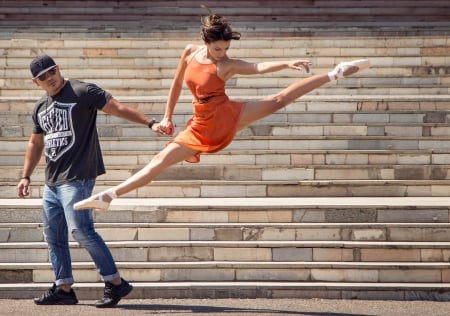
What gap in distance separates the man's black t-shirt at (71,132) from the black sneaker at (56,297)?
32.2 inches

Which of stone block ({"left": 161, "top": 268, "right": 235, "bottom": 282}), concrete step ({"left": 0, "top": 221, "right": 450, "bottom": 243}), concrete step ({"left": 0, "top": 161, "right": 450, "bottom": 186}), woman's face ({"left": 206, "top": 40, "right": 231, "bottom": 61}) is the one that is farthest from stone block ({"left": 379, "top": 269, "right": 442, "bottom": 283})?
woman's face ({"left": 206, "top": 40, "right": 231, "bottom": 61})

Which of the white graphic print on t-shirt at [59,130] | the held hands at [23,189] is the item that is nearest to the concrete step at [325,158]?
the held hands at [23,189]

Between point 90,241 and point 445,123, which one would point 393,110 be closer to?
point 445,123

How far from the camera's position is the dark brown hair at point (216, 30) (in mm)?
7129

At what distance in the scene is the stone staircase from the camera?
8.38m

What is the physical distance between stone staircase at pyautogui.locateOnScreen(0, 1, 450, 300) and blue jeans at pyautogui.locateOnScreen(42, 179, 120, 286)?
461mm

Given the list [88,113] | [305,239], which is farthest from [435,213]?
[88,113]

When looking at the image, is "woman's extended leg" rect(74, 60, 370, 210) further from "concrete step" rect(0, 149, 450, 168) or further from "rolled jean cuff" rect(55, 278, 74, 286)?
"concrete step" rect(0, 149, 450, 168)

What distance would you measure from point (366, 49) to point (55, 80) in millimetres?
8128

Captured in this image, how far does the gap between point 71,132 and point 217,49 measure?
1274 mm

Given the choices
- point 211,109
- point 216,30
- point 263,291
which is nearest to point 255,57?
point 263,291

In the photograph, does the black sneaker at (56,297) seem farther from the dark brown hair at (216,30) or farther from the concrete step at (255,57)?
the concrete step at (255,57)

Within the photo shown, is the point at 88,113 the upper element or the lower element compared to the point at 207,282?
upper

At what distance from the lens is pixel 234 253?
8609 millimetres
